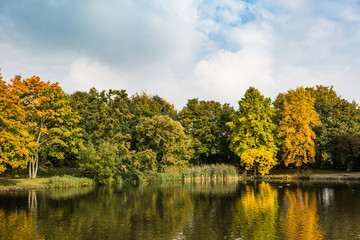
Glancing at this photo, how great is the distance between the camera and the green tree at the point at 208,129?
67188 millimetres

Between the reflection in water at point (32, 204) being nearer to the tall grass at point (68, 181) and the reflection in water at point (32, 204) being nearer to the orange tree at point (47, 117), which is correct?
the tall grass at point (68, 181)

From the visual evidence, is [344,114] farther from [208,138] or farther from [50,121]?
[50,121]

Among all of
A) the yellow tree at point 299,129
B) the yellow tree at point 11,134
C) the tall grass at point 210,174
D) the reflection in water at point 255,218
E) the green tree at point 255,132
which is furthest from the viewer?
the yellow tree at point 299,129

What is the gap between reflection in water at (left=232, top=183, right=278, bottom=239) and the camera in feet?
55.4

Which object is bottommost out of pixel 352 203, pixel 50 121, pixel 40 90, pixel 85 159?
pixel 352 203

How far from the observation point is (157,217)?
2191 centimetres

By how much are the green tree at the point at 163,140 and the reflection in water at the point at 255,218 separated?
27.8 metres

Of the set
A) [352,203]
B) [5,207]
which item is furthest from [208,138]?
[5,207]

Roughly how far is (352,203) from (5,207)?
A: 95.0 feet

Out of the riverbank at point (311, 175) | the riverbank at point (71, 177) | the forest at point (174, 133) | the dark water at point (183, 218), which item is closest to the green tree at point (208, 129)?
the forest at point (174, 133)

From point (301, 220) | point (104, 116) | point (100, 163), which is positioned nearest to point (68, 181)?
point (100, 163)

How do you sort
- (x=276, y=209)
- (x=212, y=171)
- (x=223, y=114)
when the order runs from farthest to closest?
(x=223, y=114)
(x=212, y=171)
(x=276, y=209)

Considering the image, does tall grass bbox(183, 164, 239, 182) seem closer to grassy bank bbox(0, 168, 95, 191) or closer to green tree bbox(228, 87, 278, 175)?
green tree bbox(228, 87, 278, 175)

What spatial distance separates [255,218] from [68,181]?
1222 inches
